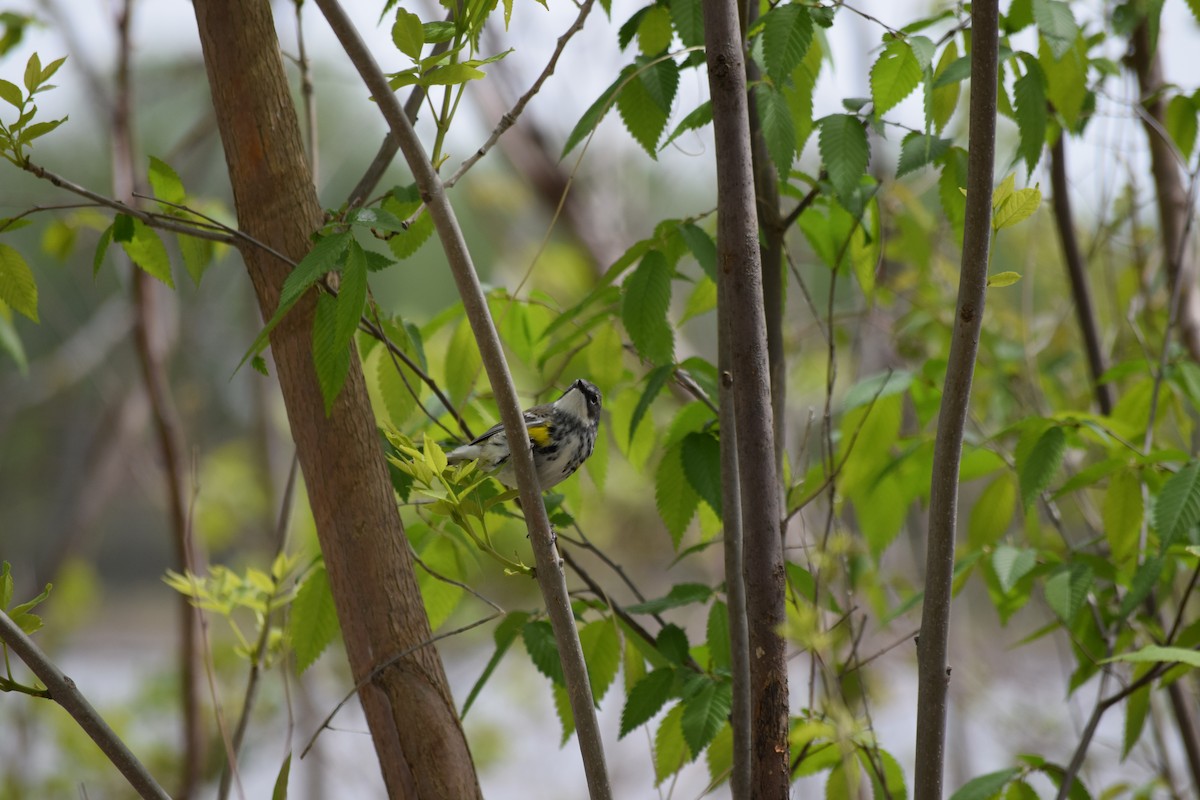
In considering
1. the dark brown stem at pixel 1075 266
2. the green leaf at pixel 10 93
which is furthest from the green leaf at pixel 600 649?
the dark brown stem at pixel 1075 266

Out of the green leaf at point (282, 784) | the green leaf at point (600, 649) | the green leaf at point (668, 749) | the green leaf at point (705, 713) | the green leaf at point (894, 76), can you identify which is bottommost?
the green leaf at point (668, 749)

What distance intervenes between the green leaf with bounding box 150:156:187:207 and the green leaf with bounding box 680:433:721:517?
0.49 metres

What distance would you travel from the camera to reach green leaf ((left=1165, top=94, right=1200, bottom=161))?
1213 mm

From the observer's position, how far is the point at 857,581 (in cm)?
162

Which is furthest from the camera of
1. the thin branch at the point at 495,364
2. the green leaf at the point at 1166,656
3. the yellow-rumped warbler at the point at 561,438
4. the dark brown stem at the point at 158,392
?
the dark brown stem at the point at 158,392

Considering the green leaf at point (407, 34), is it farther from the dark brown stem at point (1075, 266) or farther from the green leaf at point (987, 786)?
the dark brown stem at point (1075, 266)

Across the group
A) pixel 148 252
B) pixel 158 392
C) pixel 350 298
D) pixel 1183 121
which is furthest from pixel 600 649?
pixel 158 392

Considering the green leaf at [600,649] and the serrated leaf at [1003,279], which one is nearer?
the serrated leaf at [1003,279]

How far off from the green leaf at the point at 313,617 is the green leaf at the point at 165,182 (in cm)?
36

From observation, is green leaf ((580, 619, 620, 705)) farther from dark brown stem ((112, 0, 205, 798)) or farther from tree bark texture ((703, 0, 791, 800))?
dark brown stem ((112, 0, 205, 798))

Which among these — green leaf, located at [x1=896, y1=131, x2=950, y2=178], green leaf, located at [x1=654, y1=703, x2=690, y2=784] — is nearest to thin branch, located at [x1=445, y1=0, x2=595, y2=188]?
green leaf, located at [x1=896, y1=131, x2=950, y2=178]

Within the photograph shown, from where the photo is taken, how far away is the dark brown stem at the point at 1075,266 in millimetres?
1439

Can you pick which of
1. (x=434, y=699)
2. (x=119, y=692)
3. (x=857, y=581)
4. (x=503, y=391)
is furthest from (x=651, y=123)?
(x=119, y=692)

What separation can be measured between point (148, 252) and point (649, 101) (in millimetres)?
462
